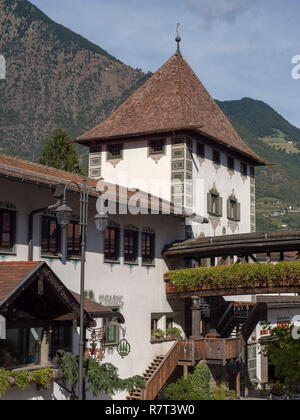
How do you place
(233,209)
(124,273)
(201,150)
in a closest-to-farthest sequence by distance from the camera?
(124,273) < (201,150) < (233,209)

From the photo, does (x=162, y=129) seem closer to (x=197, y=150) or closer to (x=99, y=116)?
(x=197, y=150)

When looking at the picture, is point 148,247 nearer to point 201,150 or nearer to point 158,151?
point 158,151

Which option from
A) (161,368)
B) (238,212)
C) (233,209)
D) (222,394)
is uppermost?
(233,209)

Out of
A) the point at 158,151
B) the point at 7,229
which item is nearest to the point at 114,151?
the point at 158,151

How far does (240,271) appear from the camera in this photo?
2836cm

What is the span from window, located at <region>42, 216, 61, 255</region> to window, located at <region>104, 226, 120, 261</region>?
335cm

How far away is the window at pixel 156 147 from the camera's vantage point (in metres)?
34.4

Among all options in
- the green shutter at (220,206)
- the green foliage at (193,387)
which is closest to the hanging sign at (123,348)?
the green foliage at (193,387)

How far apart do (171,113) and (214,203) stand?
5.53 meters

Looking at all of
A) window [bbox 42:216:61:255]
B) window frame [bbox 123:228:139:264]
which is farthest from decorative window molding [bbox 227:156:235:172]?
window [bbox 42:216:61:255]

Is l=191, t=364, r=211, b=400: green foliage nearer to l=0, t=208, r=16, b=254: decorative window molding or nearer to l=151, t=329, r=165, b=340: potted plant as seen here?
l=151, t=329, r=165, b=340: potted plant

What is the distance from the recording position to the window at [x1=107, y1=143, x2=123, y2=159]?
3575 cm

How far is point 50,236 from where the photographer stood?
23.5m
